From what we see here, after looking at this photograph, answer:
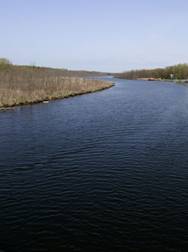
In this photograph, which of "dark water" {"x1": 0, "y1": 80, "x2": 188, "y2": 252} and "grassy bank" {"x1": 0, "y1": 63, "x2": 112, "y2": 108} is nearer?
"dark water" {"x1": 0, "y1": 80, "x2": 188, "y2": 252}

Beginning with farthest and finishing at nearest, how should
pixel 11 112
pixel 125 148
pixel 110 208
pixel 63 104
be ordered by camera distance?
pixel 63 104 < pixel 11 112 < pixel 125 148 < pixel 110 208

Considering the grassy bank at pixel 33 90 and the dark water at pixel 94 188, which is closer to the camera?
the dark water at pixel 94 188

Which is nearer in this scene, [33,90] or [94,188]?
[94,188]

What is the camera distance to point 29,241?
40.7 feet

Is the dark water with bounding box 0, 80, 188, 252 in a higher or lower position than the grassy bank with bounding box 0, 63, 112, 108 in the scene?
lower

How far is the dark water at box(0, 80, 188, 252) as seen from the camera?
12648 mm

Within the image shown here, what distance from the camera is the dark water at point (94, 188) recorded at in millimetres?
12648

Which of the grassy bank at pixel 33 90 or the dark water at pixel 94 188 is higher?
the grassy bank at pixel 33 90

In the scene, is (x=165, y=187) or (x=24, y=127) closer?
(x=165, y=187)

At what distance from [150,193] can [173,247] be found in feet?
15.5

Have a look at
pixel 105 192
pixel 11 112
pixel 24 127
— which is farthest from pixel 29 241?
pixel 11 112

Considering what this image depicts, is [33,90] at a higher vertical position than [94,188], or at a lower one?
higher

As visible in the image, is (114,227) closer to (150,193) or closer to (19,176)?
(150,193)

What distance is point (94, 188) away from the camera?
17344mm
